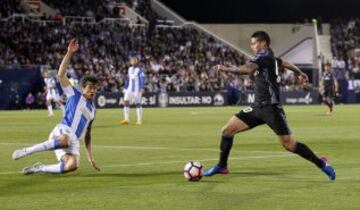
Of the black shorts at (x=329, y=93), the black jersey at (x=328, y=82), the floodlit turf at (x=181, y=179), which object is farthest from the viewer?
the black jersey at (x=328, y=82)

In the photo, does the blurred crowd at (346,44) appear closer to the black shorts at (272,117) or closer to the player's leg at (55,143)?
the black shorts at (272,117)

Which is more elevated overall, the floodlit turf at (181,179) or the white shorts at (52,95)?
the white shorts at (52,95)

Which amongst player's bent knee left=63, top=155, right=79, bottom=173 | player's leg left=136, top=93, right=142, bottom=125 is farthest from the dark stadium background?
player's bent knee left=63, top=155, right=79, bottom=173

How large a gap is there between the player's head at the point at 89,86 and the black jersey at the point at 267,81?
2635 mm

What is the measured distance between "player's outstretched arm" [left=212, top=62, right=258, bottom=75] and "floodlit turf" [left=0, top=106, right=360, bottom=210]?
5.48 feet

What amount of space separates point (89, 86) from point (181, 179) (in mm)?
2165

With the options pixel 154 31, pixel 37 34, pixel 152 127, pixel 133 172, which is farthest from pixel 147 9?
pixel 133 172

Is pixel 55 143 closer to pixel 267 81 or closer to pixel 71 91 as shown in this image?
pixel 71 91

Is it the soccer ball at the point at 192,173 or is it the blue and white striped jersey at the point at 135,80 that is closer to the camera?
the soccer ball at the point at 192,173

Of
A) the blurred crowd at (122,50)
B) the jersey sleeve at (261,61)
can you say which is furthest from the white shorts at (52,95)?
the jersey sleeve at (261,61)

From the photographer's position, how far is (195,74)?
6250cm

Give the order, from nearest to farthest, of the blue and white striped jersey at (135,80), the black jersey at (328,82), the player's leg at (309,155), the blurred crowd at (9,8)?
the player's leg at (309,155)
the blue and white striped jersey at (135,80)
the black jersey at (328,82)
the blurred crowd at (9,8)

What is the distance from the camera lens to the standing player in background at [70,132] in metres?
14.0

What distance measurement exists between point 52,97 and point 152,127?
600 inches
